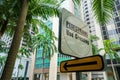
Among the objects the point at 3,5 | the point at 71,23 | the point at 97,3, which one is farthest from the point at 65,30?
the point at 3,5

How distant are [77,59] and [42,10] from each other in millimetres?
5041

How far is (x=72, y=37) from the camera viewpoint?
1.70 metres

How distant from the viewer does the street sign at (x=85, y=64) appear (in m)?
1.34

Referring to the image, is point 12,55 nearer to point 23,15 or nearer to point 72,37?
point 23,15

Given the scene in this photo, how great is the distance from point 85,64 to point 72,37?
43 centimetres

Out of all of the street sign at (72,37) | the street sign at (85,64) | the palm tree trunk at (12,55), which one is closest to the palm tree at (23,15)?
the palm tree trunk at (12,55)

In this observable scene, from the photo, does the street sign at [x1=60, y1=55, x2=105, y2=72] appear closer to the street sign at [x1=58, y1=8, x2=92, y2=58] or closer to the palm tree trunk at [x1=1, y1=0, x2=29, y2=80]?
the street sign at [x1=58, y1=8, x2=92, y2=58]

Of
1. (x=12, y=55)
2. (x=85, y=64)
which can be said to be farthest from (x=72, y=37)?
(x=12, y=55)

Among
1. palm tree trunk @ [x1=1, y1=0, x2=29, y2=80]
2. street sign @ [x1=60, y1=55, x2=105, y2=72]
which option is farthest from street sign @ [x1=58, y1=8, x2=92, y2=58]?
palm tree trunk @ [x1=1, y1=0, x2=29, y2=80]

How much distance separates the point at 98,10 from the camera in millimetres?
3773

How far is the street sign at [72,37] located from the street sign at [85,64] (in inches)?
→ 5.4

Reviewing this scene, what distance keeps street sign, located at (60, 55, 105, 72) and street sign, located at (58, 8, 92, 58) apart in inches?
5.4

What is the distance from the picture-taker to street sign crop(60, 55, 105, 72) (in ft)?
4.41

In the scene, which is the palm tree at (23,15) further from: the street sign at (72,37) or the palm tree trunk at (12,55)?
the street sign at (72,37)
